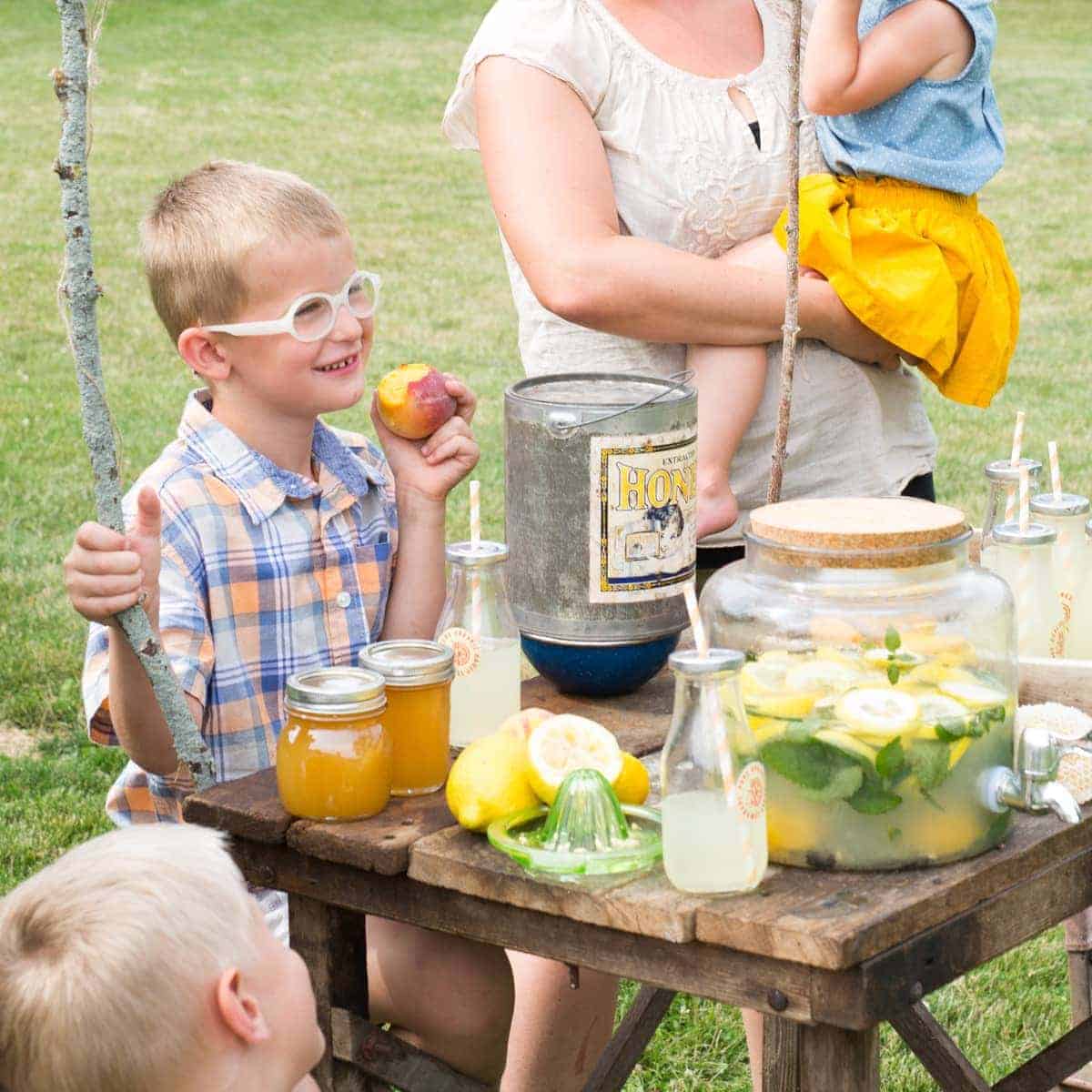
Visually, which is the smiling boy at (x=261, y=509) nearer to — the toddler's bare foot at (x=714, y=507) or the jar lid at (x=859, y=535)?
the toddler's bare foot at (x=714, y=507)

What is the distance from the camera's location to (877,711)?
1.64m

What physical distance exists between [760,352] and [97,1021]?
4.79 feet

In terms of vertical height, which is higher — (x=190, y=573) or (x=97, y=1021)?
(x=190, y=573)

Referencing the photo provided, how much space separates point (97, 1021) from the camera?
5.28 feet

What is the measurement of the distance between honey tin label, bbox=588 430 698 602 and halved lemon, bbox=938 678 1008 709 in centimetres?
49

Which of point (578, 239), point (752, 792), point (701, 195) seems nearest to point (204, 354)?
point (578, 239)

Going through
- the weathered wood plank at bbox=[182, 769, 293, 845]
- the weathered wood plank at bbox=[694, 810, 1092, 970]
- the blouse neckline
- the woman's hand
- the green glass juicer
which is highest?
the blouse neckline

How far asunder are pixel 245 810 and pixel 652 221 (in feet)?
3.80

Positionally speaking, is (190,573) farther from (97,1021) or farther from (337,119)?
(337,119)

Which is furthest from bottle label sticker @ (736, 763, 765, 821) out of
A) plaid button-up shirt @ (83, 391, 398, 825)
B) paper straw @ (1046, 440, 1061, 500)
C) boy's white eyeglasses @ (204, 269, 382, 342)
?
boy's white eyeglasses @ (204, 269, 382, 342)

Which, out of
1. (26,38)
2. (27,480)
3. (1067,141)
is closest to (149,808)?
(27,480)

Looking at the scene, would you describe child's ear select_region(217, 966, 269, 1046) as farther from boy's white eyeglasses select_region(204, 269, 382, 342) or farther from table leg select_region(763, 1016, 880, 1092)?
boy's white eyeglasses select_region(204, 269, 382, 342)

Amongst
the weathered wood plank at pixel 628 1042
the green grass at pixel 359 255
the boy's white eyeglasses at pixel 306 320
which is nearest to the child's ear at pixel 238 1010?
the boy's white eyeglasses at pixel 306 320

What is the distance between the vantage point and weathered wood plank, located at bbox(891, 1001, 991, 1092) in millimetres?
2434
